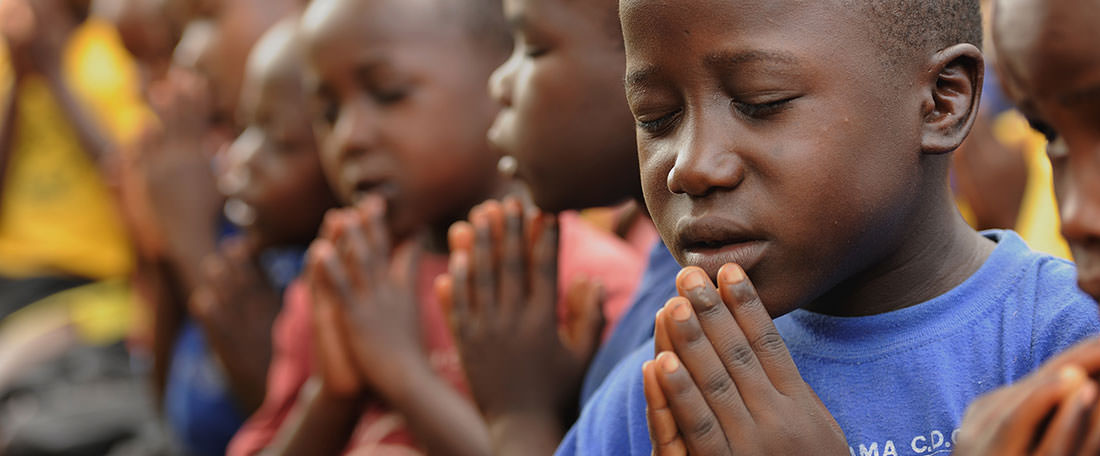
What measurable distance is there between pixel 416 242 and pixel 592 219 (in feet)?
2.97

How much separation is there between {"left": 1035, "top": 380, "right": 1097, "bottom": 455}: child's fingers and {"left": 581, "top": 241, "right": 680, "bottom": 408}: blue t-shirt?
858mm

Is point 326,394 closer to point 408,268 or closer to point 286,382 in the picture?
point 408,268

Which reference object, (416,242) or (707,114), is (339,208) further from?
(707,114)

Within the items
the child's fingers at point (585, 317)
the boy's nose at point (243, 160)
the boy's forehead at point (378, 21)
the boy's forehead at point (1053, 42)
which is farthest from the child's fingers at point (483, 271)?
the boy's nose at point (243, 160)

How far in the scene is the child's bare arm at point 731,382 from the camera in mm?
938

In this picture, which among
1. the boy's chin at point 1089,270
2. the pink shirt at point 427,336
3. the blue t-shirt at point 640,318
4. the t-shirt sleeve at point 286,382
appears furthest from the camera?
the t-shirt sleeve at point 286,382

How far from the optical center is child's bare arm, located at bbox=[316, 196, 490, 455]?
1788mm

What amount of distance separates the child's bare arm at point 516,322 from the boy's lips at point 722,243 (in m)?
0.67

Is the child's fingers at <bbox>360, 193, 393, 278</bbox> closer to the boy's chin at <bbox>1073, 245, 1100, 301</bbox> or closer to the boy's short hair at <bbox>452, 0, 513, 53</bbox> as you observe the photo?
the boy's short hair at <bbox>452, 0, 513, 53</bbox>

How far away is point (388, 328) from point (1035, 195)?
4.65 ft

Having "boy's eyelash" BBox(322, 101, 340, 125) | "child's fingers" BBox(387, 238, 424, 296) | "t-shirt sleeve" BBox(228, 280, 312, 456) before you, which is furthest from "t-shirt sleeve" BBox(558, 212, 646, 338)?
"t-shirt sleeve" BBox(228, 280, 312, 456)

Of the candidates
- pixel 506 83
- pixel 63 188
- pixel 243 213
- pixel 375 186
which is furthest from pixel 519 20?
pixel 63 188

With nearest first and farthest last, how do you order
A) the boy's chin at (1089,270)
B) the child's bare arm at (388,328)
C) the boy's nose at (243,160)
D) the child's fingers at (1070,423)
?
the child's fingers at (1070,423) < the boy's chin at (1089,270) < the child's bare arm at (388,328) < the boy's nose at (243,160)

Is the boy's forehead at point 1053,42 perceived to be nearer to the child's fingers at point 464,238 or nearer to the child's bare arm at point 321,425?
the child's fingers at point 464,238
